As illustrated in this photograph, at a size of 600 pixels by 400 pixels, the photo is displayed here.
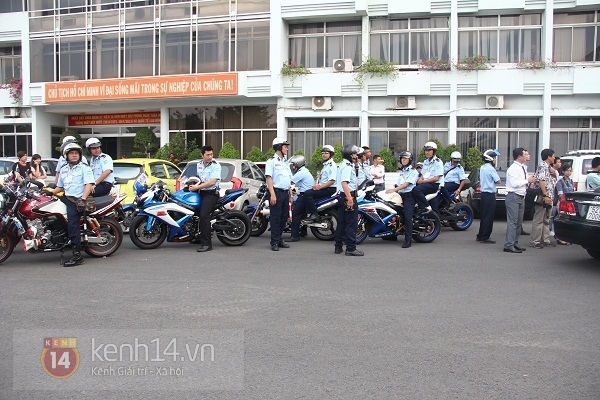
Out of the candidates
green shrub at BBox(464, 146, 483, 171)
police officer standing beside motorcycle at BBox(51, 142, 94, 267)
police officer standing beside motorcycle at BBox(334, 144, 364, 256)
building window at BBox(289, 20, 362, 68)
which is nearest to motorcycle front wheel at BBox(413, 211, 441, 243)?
police officer standing beside motorcycle at BBox(334, 144, 364, 256)

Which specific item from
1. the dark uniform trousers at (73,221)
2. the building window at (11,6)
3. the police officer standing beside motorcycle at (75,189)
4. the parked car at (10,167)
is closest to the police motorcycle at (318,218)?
the police officer standing beside motorcycle at (75,189)

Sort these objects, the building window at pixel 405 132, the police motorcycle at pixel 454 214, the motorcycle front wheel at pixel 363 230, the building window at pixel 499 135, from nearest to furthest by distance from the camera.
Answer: the motorcycle front wheel at pixel 363 230
the police motorcycle at pixel 454 214
the building window at pixel 499 135
the building window at pixel 405 132

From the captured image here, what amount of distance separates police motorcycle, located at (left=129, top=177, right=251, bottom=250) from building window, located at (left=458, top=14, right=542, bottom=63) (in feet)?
47.9

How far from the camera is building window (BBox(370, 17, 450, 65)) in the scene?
21531 mm

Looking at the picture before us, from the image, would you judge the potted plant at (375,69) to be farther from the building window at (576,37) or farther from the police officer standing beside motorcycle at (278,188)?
the police officer standing beside motorcycle at (278,188)

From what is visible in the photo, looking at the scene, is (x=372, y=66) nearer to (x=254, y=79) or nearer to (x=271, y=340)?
(x=254, y=79)

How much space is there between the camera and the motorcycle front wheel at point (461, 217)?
42.3 feet

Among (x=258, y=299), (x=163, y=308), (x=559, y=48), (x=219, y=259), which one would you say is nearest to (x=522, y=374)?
(x=258, y=299)

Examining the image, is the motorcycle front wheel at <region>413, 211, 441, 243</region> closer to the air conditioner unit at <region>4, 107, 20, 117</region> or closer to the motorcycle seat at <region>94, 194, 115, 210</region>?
the motorcycle seat at <region>94, 194, 115, 210</region>

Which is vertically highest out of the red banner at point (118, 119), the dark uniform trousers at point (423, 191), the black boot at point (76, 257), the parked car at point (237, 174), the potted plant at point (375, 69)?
the potted plant at point (375, 69)

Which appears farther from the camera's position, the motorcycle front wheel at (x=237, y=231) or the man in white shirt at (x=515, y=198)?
the motorcycle front wheel at (x=237, y=231)

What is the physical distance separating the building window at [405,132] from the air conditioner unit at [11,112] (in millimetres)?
16619

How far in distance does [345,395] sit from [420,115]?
60.7 ft

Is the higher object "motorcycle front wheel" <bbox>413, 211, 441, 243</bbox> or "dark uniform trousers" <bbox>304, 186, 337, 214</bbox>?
"dark uniform trousers" <bbox>304, 186, 337, 214</bbox>
